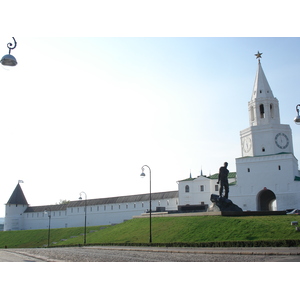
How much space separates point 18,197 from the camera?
83688 mm

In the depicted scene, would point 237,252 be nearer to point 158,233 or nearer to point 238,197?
point 158,233

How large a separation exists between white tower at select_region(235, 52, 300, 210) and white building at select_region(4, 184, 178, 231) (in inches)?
479

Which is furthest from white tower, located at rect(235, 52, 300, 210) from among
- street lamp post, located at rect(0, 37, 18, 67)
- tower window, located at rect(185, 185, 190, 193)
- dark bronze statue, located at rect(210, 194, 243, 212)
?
street lamp post, located at rect(0, 37, 18, 67)

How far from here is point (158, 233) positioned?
3228 centimetres

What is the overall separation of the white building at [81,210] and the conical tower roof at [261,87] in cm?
2027

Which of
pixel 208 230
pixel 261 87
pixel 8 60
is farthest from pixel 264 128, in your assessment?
pixel 8 60

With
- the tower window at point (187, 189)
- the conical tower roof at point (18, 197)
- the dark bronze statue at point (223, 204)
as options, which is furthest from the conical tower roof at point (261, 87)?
the conical tower roof at point (18, 197)

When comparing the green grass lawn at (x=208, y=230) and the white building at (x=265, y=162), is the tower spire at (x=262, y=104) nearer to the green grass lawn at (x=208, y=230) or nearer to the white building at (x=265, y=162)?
the white building at (x=265, y=162)

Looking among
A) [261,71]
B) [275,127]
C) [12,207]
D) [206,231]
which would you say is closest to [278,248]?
[206,231]

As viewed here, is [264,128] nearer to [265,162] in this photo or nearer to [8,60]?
[265,162]

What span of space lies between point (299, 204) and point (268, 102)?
14062 mm

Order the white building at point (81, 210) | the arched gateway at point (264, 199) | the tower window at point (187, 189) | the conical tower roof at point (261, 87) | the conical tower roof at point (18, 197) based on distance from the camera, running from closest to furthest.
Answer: the arched gateway at point (264, 199) → the conical tower roof at point (261, 87) → the tower window at point (187, 189) → the white building at point (81, 210) → the conical tower roof at point (18, 197)

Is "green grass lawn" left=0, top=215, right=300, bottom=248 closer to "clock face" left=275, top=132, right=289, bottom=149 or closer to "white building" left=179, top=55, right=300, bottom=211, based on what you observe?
"white building" left=179, top=55, right=300, bottom=211

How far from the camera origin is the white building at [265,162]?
A: 1801 inches
